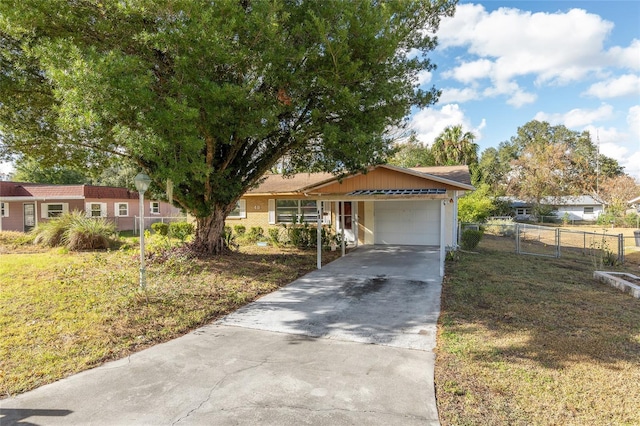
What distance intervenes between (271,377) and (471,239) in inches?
499

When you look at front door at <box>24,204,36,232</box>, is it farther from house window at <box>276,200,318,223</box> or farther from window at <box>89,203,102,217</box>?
house window at <box>276,200,318,223</box>

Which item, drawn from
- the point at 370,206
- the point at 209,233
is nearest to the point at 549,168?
the point at 370,206

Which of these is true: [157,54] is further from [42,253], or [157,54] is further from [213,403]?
[42,253]

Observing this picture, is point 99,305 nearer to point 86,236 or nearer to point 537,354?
point 537,354

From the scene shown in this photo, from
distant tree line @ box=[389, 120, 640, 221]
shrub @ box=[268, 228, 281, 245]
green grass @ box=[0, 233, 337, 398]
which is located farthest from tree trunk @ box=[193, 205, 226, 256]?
distant tree line @ box=[389, 120, 640, 221]

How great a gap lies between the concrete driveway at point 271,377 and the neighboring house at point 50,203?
17.3m

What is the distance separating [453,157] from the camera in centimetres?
3078

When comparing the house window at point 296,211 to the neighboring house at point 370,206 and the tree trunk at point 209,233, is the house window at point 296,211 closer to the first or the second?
the neighboring house at point 370,206

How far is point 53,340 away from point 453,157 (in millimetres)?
31006

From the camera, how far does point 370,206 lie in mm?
15836

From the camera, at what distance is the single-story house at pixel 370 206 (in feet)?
41.6

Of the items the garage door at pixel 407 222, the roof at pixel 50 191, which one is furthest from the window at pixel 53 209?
the garage door at pixel 407 222

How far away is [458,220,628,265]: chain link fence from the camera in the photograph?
12.0m

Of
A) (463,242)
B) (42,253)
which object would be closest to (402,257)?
(463,242)
